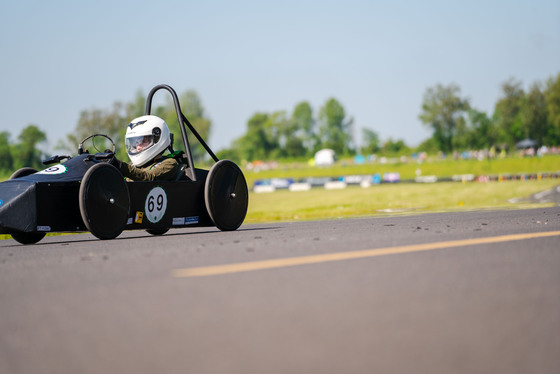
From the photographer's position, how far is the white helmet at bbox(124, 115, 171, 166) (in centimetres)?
1070

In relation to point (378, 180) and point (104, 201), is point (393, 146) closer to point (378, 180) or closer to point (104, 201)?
point (378, 180)

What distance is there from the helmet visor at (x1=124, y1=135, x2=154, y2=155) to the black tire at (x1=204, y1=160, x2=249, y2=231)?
101 cm

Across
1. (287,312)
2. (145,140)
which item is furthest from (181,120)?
(287,312)

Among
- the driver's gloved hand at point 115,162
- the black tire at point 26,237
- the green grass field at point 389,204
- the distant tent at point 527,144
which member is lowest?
the green grass field at point 389,204

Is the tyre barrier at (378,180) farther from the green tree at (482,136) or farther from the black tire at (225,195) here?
the green tree at (482,136)

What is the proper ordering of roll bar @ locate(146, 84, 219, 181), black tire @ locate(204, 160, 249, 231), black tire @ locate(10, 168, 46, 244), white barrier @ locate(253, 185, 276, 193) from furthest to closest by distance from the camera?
white barrier @ locate(253, 185, 276, 193) → roll bar @ locate(146, 84, 219, 181) → black tire @ locate(204, 160, 249, 231) → black tire @ locate(10, 168, 46, 244)

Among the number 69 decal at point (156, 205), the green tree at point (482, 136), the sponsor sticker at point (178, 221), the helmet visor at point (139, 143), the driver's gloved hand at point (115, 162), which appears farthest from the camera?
the green tree at point (482, 136)

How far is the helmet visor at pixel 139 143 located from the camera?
10.7 metres

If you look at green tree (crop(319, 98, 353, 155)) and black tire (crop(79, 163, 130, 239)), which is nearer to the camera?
black tire (crop(79, 163, 130, 239))

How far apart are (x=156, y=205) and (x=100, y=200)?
1.17 meters

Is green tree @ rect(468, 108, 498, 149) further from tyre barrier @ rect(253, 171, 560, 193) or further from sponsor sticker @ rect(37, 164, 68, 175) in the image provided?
sponsor sticker @ rect(37, 164, 68, 175)

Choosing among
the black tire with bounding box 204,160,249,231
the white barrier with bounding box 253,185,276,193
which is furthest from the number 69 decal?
the white barrier with bounding box 253,185,276,193

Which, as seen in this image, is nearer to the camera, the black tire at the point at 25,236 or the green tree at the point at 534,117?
the black tire at the point at 25,236

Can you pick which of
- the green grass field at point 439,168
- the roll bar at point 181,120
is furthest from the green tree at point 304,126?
the roll bar at point 181,120
